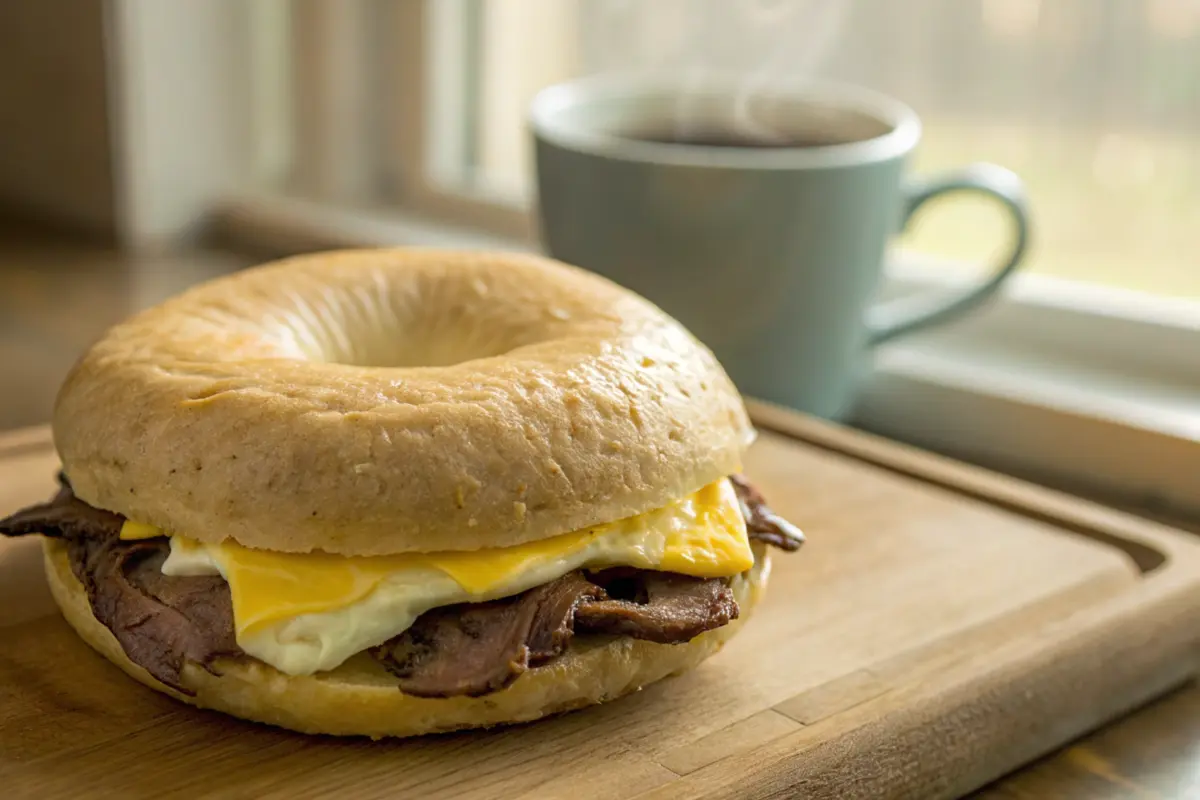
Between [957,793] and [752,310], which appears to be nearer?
[957,793]

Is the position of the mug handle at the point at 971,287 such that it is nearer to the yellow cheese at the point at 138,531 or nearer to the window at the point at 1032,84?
the window at the point at 1032,84

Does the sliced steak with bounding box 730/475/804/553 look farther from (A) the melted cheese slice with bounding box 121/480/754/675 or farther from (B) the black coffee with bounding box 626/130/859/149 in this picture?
(B) the black coffee with bounding box 626/130/859/149

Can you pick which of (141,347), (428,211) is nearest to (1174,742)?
(141,347)

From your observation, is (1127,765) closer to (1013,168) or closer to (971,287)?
(971,287)

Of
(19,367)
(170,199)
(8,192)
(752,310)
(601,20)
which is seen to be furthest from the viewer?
(8,192)

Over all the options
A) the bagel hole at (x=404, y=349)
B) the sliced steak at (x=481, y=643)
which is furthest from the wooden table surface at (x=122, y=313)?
the bagel hole at (x=404, y=349)

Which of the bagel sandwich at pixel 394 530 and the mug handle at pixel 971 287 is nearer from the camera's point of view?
the bagel sandwich at pixel 394 530

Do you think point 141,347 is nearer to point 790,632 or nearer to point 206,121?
point 790,632
